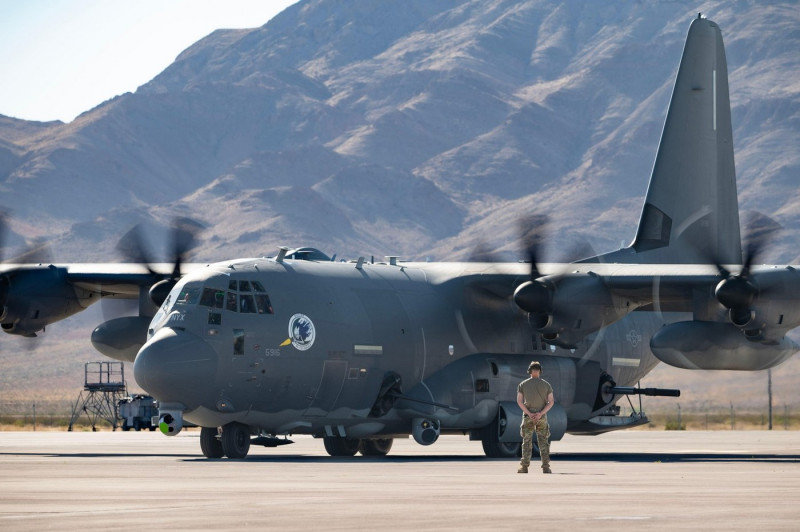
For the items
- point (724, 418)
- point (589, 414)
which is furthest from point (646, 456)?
point (724, 418)

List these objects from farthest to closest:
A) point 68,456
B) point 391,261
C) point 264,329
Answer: point 391,261
point 68,456
point 264,329

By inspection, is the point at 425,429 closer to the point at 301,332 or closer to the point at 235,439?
the point at 301,332

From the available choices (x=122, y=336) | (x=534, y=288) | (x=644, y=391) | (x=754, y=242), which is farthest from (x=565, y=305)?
(x=122, y=336)

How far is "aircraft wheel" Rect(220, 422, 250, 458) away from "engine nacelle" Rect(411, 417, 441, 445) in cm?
379

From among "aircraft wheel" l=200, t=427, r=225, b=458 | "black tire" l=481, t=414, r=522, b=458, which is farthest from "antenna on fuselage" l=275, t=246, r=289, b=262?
"black tire" l=481, t=414, r=522, b=458

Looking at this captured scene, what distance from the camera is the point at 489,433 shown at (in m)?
32.2

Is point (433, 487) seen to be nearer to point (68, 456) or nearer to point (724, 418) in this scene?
point (68, 456)

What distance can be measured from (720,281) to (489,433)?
20.5 feet

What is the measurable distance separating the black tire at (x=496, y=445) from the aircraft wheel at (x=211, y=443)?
6.19 meters

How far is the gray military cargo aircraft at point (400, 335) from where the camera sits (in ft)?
92.4

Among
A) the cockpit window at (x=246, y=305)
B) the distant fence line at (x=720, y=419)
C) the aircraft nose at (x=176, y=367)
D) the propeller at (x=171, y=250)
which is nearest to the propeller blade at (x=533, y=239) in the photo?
the cockpit window at (x=246, y=305)

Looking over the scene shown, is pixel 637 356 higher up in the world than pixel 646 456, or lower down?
higher up

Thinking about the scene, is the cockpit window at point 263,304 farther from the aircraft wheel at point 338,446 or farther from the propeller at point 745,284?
the propeller at point 745,284

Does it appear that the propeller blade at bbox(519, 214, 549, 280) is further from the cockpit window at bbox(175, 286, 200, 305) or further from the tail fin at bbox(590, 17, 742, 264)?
the cockpit window at bbox(175, 286, 200, 305)
